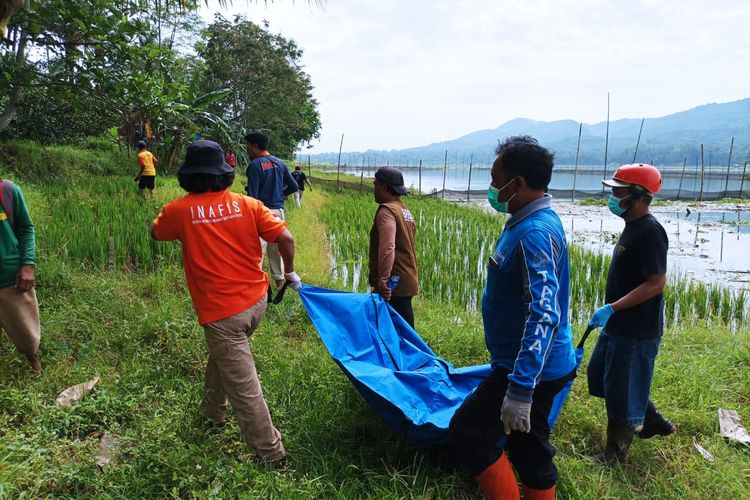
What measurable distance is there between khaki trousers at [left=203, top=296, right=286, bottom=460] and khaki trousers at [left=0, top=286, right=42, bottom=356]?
152 cm

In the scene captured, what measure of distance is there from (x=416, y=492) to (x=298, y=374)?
4.15ft

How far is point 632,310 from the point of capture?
2.39 metres

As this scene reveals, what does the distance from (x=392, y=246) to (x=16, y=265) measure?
2.31 m

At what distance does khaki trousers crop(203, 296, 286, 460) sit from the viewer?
2248mm

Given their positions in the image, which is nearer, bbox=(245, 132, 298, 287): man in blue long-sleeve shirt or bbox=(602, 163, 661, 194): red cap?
bbox=(602, 163, 661, 194): red cap

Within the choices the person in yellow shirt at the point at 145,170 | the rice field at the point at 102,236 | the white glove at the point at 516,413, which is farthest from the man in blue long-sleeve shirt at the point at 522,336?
the person in yellow shirt at the point at 145,170

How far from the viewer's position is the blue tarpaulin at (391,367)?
2270 millimetres

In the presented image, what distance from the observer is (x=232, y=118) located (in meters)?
22.6

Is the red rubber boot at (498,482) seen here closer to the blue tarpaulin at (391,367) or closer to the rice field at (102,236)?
the blue tarpaulin at (391,367)

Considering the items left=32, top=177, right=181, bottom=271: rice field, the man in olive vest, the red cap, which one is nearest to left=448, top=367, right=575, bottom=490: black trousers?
the red cap

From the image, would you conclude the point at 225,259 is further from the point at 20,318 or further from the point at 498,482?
the point at 20,318

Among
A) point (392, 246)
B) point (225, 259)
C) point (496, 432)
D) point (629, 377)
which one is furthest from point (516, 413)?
point (392, 246)

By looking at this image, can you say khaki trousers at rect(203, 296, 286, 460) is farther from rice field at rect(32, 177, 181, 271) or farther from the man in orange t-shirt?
rice field at rect(32, 177, 181, 271)

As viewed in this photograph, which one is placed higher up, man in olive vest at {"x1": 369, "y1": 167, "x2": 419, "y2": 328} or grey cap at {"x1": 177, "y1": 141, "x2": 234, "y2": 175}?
grey cap at {"x1": 177, "y1": 141, "x2": 234, "y2": 175}
